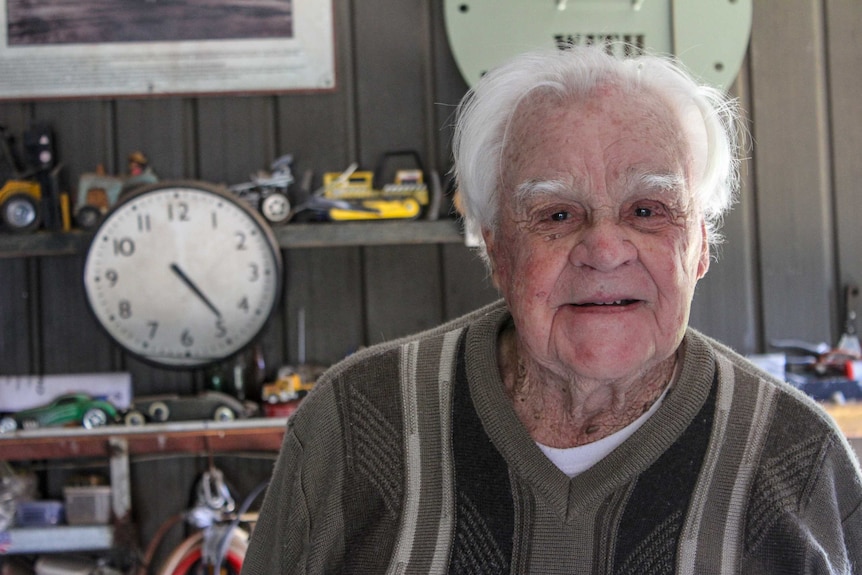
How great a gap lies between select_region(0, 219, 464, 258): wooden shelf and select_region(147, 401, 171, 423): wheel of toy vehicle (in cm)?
34

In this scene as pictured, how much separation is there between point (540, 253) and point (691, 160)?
0.64 feet

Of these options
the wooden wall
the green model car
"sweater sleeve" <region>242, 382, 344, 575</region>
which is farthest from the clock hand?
"sweater sleeve" <region>242, 382, 344, 575</region>

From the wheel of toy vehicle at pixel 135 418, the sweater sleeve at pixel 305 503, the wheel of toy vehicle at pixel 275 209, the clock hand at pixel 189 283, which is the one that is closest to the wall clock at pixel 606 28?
the wheel of toy vehicle at pixel 275 209

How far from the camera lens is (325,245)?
181cm

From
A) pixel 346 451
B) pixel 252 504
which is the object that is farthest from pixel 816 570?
pixel 252 504

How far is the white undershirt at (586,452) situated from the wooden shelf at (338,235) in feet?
2.81

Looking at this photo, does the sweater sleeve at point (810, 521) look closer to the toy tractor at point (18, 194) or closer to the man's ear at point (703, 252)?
the man's ear at point (703, 252)

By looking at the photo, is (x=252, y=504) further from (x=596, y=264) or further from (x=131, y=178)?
(x=596, y=264)

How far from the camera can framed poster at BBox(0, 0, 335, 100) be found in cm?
188

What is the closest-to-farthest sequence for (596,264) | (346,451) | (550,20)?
(596,264) → (346,451) → (550,20)

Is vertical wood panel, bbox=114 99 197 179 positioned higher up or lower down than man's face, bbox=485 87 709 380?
higher up

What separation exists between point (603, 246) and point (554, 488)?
253 mm

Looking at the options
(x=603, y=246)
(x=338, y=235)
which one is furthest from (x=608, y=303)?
(x=338, y=235)

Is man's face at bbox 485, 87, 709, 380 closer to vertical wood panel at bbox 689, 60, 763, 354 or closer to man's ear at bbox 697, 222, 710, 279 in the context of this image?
man's ear at bbox 697, 222, 710, 279
